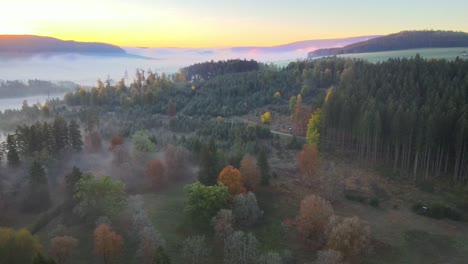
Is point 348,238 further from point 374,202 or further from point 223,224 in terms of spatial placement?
point 374,202

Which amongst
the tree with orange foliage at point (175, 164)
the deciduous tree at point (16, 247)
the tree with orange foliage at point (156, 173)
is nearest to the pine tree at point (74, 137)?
the tree with orange foliage at point (156, 173)

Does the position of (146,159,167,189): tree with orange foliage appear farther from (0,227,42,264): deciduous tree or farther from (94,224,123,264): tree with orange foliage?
(0,227,42,264): deciduous tree

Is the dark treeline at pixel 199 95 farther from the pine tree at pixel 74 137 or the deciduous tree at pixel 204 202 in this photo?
the deciduous tree at pixel 204 202

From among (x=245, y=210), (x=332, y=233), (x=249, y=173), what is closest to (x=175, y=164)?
(x=249, y=173)

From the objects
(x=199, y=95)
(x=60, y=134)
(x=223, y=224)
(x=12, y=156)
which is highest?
(x=199, y=95)

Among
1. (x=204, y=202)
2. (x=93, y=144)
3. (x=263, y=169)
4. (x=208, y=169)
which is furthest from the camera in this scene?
(x=93, y=144)

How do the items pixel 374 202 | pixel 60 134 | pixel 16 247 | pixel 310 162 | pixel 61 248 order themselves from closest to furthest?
1. pixel 16 247
2. pixel 61 248
3. pixel 374 202
4. pixel 310 162
5. pixel 60 134
